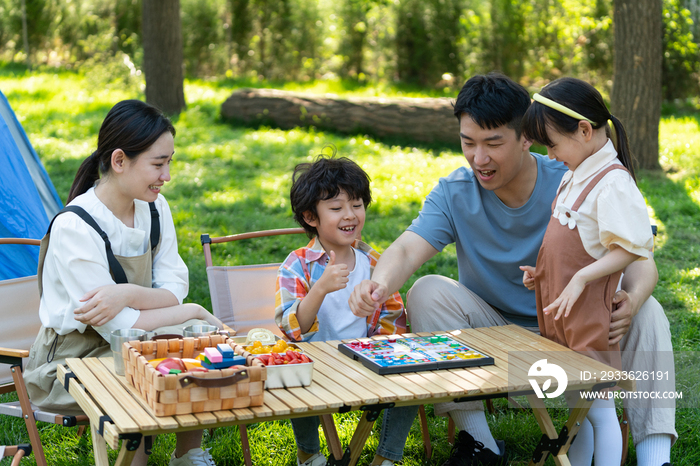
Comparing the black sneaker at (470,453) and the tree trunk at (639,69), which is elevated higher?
the tree trunk at (639,69)

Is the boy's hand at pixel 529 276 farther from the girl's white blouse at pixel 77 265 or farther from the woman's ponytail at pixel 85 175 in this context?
the woman's ponytail at pixel 85 175

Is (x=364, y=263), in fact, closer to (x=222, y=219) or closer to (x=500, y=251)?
(x=500, y=251)

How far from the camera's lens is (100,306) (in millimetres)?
2529

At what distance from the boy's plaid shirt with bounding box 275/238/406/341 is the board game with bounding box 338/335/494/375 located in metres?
0.39

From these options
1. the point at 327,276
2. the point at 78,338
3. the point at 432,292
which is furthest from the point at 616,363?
the point at 78,338

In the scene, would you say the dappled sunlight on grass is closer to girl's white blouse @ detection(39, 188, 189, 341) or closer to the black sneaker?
the black sneaker

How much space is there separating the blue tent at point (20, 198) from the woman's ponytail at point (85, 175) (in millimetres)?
1196

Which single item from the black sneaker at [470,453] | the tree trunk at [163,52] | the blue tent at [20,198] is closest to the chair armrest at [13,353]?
the blue tent at [20,198]

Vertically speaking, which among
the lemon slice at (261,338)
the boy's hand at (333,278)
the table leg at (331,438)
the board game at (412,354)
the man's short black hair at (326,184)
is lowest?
the table leg at (331,438)

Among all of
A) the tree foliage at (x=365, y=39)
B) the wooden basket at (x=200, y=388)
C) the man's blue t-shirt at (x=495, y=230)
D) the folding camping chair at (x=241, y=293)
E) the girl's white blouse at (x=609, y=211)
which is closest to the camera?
the wooden basket at (x=200, y=388)

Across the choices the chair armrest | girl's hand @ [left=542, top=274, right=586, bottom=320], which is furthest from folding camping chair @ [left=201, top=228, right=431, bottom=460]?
girl's hand @ [left=542, top=274, right=586, bottom=320]

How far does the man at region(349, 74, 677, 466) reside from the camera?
2.59 meters

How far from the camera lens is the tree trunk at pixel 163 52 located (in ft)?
29.9

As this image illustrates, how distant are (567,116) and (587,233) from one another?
1.39ft
